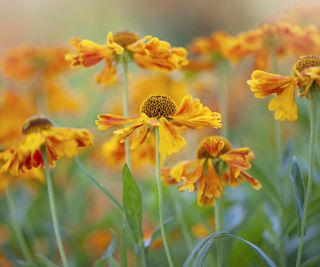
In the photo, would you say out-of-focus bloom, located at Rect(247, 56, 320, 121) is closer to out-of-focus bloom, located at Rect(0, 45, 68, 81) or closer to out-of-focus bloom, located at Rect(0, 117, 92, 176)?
out-of-focus bloom, located at Rect(0, 117, 92, 176)

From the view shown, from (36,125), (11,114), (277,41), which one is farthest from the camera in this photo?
(11,114)

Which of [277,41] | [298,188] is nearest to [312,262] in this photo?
[298,188]

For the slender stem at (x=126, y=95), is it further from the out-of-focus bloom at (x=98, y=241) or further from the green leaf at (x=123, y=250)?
the out-of-focus bloom at (x=98, y=241)

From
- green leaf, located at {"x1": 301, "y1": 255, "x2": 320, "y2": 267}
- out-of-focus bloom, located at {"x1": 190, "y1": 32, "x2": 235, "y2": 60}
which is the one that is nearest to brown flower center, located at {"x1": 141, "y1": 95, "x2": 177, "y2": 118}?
green leaf, located at {"x1": 301, "y1": 255, "x2": 320, "y2": 267}

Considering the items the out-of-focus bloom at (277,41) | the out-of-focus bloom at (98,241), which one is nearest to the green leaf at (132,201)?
the out-of-focus bloom at (277,41)

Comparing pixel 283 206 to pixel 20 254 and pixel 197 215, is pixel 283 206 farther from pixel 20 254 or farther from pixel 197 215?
pixel 20 254

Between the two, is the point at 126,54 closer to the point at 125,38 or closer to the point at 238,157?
the point at 125,38
